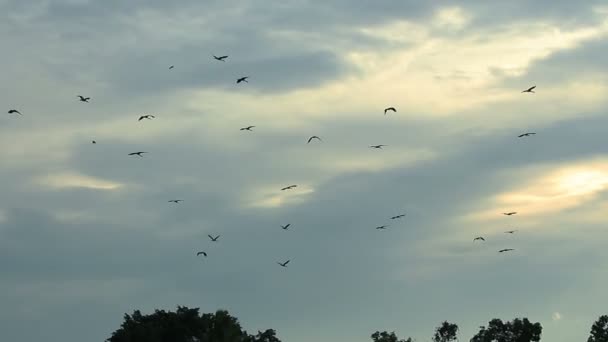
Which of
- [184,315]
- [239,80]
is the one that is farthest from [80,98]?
[184,315]

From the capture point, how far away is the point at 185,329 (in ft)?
634

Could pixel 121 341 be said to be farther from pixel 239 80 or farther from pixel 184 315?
pixel 239 80

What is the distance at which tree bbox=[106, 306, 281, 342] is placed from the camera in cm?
19238

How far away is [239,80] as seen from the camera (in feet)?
298

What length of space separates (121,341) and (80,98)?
4150 inches

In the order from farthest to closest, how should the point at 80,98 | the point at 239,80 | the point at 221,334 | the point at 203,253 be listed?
the point at 221,334
the point at 203,253
the point at 80,98
the point at 239,80

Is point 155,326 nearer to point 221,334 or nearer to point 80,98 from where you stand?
point 221,334

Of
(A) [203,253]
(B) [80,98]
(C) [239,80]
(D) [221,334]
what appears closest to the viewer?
(C) [239,80]

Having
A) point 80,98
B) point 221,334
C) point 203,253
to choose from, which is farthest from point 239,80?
point 221,334

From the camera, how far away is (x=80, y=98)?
9762cm

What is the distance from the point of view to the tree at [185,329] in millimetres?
192375

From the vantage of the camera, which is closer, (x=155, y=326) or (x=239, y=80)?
(x=239, y=80)

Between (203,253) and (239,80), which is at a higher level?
(239,80)

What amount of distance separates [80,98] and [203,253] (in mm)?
19921
